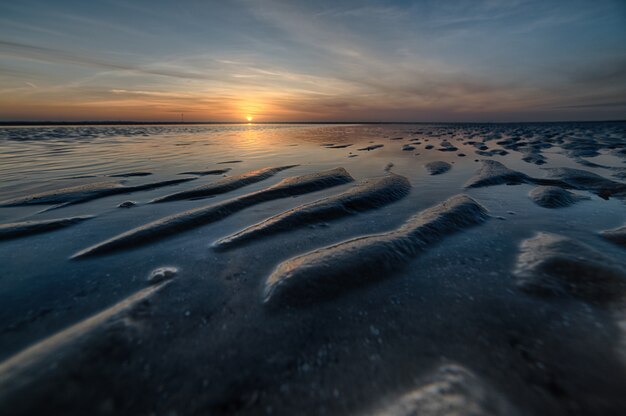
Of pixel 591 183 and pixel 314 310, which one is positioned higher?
pixel 591 183

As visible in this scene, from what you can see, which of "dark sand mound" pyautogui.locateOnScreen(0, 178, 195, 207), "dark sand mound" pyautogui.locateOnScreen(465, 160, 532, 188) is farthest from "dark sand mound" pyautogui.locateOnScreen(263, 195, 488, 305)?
"dark sand mound" pyautogui.locateOnScreen(0, 178, 195, 207)

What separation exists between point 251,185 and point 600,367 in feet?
18.7

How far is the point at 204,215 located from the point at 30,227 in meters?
2.18

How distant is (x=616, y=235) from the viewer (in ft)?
10.6

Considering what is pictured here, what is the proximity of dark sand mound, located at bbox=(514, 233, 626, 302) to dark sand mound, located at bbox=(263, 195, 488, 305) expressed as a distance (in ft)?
2.92

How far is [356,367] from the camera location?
155 cm

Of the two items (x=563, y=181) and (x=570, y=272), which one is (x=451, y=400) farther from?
(x=563, y=181)

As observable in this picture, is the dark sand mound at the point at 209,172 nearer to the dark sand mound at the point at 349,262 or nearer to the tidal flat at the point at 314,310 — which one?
the tidal flat at the point at 314,310

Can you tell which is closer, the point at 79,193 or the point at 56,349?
the point at 56,349

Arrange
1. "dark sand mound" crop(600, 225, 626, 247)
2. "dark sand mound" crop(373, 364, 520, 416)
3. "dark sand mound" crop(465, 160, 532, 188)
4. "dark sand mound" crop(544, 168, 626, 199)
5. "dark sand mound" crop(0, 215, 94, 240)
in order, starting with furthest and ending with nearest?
"dark sand mound" crop(465, 160, 532, 188), "dark sand mound" crop(544, 168, 626, 199), "dark sand mound" crop(0, 215, 94, 240), "dark sand mound" crop(600, 225, 626, 247), "dark sand mound" crop(373, 364, 520, 416)

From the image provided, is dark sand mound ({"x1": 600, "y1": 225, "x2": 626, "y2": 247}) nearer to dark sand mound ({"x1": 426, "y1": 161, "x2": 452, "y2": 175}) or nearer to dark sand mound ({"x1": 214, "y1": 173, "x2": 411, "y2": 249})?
dark sand mound ({"x1": 214, "y1": 173, "x2": 411, "y2": 249})

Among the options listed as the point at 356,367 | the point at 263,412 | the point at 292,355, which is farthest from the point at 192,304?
the point at 356,367

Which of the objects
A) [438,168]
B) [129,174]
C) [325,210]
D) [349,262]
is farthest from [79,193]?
[438,168]

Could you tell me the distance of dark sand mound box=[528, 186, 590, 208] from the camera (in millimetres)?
4488
